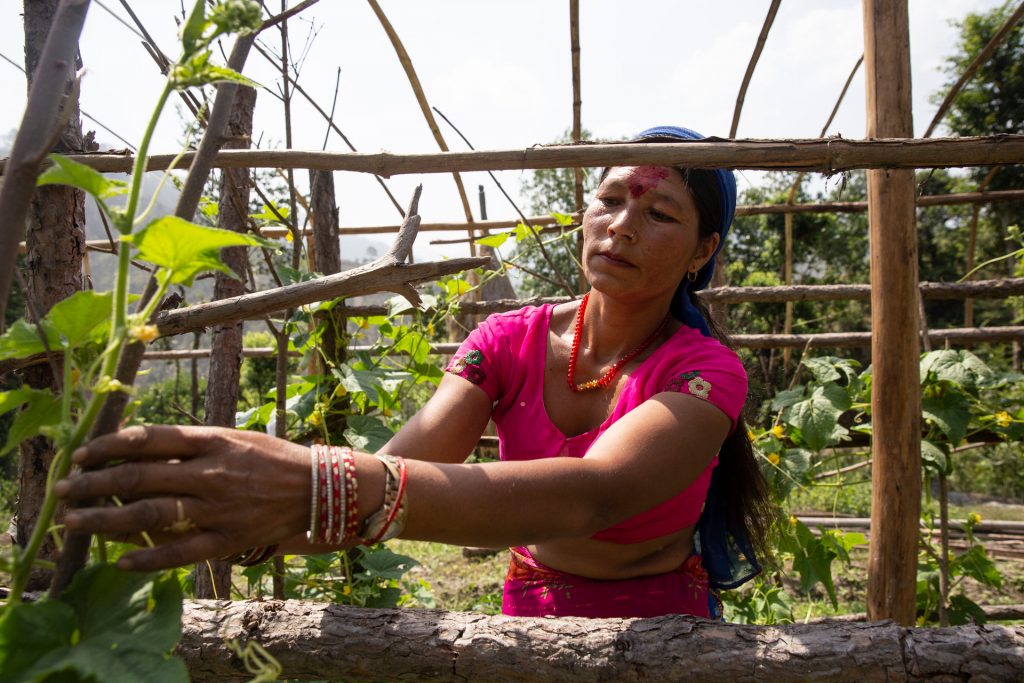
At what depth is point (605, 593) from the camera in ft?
5.66

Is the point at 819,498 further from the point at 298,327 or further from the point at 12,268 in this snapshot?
the point at 12,268

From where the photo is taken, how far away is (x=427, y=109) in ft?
8.73

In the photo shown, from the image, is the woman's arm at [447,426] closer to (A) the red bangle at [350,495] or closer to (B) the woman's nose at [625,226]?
(B) the woman's nose at [625,226]

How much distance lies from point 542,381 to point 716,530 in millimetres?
580

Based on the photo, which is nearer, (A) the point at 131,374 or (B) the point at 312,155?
(A) the point at 131,374

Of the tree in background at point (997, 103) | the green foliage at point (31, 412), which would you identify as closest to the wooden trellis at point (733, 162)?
the green foliage at point (31, 412)

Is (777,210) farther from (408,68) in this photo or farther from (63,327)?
(63,327)

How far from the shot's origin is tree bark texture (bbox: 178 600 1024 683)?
1.09 metres

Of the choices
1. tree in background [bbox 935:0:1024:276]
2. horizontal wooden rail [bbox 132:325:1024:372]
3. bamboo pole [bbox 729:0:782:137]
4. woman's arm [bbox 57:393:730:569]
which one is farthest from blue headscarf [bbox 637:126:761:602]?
tree in background [bbox 935:0:1024:276]

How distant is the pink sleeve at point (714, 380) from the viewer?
4.63 ft

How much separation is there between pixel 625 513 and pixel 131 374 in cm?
71

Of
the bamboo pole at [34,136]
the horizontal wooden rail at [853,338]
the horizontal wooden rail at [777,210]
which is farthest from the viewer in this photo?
the horizontal wooden rail at [853,338]

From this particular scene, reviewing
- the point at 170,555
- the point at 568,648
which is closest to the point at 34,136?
the point at 170,555

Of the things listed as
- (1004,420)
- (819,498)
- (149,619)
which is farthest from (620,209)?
(819,498)
